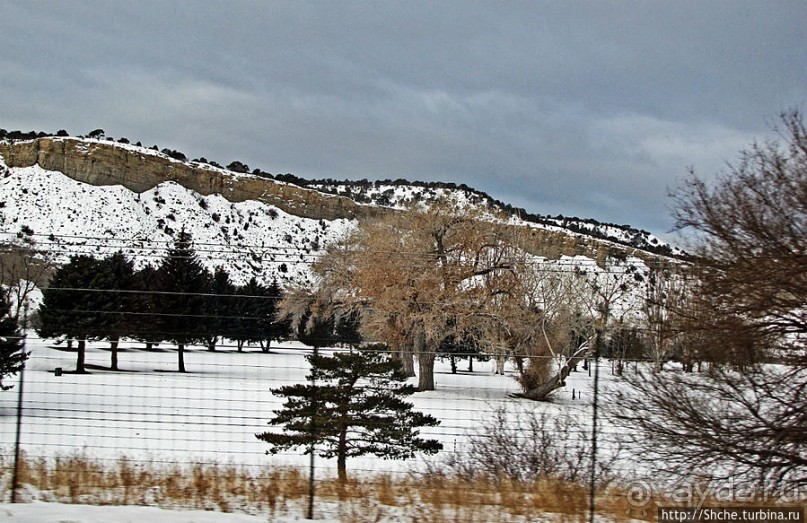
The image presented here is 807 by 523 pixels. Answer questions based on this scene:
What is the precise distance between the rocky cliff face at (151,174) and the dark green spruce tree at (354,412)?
103284mm

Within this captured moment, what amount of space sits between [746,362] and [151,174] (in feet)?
452

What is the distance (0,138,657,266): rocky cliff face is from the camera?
126875mm

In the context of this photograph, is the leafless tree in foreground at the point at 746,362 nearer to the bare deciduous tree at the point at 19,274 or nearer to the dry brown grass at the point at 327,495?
the dry brown grass at the point at 327,495

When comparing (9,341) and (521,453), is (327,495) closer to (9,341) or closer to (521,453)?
(521,453)

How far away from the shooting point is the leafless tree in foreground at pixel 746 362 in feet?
29.5

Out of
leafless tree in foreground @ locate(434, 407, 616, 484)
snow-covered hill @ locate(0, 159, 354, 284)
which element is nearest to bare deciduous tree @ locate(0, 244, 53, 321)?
leafless tree in foreground @ locate(434, 407, 616, 484)

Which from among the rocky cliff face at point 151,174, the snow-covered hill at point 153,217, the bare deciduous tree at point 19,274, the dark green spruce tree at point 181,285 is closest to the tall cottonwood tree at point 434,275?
the dark green spruce tree at point 181,285

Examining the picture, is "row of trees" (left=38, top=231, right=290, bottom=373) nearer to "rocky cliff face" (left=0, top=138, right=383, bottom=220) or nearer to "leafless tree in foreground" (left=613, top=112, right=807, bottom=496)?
"leafless tree in foreground" (left=613, top=112, right=807, bottom=496)

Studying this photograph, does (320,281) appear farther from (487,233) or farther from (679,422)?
(679,422)

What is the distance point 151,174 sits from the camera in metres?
135

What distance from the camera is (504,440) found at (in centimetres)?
1050

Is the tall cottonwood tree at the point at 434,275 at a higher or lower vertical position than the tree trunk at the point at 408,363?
higher

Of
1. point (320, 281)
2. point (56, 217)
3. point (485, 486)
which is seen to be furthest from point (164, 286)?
point (56, 217)

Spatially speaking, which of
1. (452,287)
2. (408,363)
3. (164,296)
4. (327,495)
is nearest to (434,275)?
(452,287)
